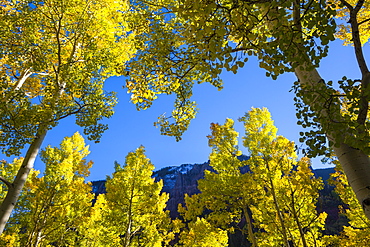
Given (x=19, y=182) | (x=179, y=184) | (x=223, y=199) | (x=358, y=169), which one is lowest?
(x=358, y=169)

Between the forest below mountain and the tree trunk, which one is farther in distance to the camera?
the forest below mountain

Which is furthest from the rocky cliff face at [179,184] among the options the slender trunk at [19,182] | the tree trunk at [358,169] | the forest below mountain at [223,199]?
the tree trunk at [358,169]

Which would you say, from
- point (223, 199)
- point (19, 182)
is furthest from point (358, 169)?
point (223, 199)

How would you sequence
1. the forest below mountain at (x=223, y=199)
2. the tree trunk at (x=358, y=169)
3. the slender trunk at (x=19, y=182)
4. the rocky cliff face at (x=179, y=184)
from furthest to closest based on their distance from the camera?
the rocky cliff face at (x=179, y=184) < the forest below mountain at (x=223, y=199) < the slender trunk at (x=19, y=182) < the tree trunk at (x=358, y=169)

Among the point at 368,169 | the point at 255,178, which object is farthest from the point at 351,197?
the point at 368,169

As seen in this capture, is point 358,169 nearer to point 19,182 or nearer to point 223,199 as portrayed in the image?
point 19,182

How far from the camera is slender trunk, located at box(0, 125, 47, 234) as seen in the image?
3.84m

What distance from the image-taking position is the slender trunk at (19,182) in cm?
384

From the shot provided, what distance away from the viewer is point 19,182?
4148mm

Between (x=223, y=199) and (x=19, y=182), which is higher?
(x=223, y=199)

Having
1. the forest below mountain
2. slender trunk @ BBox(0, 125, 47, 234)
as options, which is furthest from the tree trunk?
the forest below mountain

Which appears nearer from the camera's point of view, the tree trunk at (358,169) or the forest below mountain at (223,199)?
the tree trunk at (358,169)

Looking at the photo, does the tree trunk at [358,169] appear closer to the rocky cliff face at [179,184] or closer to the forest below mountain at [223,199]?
the forest below mountain at [223,199]

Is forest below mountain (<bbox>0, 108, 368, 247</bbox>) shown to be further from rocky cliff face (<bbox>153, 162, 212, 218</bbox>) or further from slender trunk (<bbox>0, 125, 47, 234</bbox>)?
rocky cliff face (<bbox>153, 162, 212, 218</bbox>)
